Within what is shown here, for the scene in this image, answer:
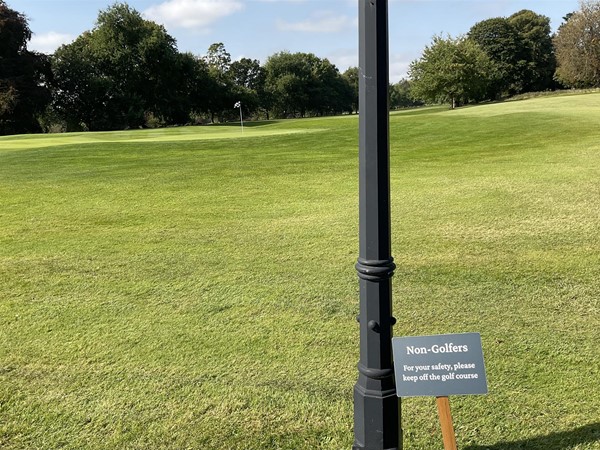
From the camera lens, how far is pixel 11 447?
309 centimetres

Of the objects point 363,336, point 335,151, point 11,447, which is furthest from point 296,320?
point 335,151

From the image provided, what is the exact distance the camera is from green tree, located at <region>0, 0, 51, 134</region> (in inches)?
1667

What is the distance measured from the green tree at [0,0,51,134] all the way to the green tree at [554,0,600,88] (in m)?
47.5

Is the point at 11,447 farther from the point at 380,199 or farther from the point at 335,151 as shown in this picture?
the point at 335,151

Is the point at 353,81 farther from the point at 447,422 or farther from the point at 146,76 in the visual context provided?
the point at 447,422

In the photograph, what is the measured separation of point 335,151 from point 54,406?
13.7 m

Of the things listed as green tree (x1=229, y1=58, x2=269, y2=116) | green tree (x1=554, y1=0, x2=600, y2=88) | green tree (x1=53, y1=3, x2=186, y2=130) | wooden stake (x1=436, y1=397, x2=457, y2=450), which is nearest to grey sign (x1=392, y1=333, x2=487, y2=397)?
wooden stake (x1=436, y1=397, x2=457, y2=450)

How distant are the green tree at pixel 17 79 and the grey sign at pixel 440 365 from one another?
45741 mm

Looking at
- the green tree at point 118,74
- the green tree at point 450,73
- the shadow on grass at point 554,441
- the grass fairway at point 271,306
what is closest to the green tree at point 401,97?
the green tree at point 450,73

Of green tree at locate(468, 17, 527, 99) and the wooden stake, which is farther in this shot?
green tree at locate(468, 17, 527, 99)

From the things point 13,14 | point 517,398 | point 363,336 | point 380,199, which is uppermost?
point 13,14

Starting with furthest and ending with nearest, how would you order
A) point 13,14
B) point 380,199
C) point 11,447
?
point 13,14 < point 11,447 < point 380,199

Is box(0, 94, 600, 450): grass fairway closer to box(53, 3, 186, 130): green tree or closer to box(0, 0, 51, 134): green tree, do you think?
box(0, 0, 51, 134): green tree

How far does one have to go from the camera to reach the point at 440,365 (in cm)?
248
